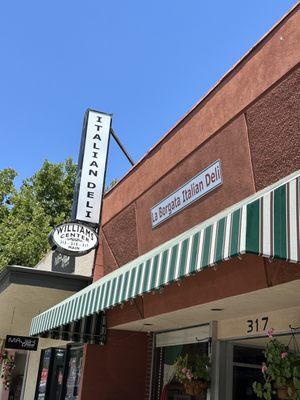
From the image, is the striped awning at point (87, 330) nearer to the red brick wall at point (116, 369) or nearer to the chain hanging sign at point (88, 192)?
the red brick wall at point (116, 369)

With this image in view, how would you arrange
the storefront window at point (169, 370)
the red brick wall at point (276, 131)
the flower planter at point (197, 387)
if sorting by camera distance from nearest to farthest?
the red brick wall at point (276, 131), the flower planter at point (197, 387), the storefront window at point (169, 370)

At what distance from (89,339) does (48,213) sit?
24.0 meters

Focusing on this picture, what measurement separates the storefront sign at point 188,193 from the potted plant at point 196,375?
2.30 m

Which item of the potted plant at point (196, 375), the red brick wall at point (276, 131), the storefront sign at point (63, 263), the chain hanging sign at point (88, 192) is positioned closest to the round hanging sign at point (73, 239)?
the chain hanging sign at point (88, 192)

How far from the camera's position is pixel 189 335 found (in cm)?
878

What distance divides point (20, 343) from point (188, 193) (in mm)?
7843

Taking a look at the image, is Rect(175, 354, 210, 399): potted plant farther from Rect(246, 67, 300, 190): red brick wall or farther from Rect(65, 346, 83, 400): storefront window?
Rect(65, 346, 83, 400): storefront window

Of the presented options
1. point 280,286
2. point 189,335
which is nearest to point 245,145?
point 280,286

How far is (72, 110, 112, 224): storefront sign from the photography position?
1131 centimetres

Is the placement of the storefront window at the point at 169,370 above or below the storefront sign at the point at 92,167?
below

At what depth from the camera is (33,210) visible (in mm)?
31312

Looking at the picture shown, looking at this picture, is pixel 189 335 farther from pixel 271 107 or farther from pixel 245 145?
pixel 271 107

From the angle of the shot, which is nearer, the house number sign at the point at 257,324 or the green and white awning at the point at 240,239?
the green and white awning at the point at 240,239

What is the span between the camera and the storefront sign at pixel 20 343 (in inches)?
516
